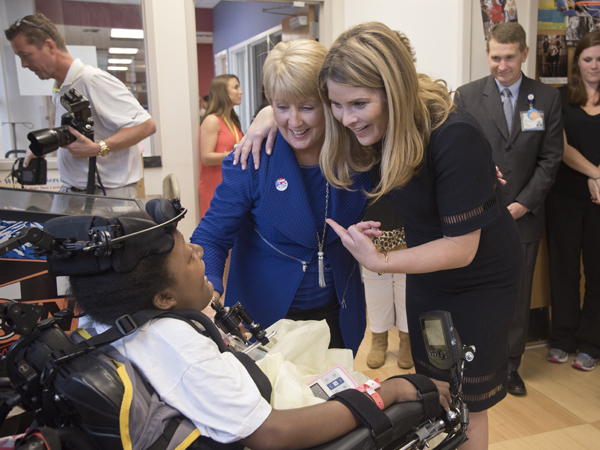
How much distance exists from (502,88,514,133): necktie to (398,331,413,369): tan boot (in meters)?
1.36

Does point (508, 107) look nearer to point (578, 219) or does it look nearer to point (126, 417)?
point (578, 219)

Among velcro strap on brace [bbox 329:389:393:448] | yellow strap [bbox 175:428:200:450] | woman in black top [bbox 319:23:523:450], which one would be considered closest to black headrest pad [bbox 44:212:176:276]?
yellow strap [bbox 175:428:200:450]

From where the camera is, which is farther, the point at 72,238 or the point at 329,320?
the point at 329,320

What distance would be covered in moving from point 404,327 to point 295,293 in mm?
1754

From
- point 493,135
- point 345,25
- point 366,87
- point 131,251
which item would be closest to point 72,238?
point 131,251

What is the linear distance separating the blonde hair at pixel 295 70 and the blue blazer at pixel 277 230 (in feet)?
0.64

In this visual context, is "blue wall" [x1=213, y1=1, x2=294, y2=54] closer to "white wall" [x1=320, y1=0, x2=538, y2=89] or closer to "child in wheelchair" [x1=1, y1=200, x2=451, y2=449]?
"white wall" [x1=320, y1=0, x2=538, y2=89]

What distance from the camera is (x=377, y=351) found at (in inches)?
122

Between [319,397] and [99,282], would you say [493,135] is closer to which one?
[319,397]

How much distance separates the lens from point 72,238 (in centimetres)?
85

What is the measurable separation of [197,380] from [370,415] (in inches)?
13.1

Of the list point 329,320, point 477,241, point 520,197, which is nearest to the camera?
point 477,241

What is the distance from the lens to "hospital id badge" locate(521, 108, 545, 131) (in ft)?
8.72

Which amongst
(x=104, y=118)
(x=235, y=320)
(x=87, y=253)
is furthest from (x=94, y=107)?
(x=87, y=253)
